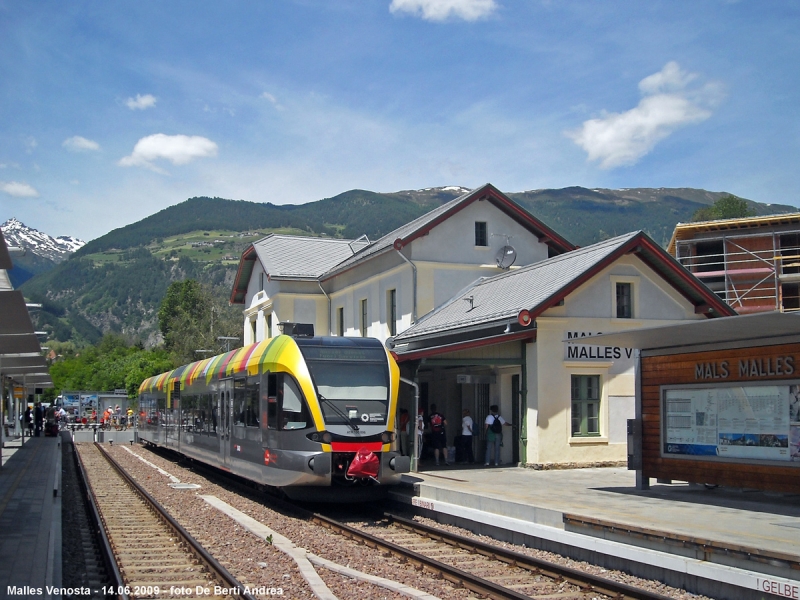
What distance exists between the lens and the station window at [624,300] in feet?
71.9

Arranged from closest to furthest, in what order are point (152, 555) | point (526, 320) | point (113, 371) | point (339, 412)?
point (152, 555) → point (339, 412) → point (526, 320) → point (113, 371)

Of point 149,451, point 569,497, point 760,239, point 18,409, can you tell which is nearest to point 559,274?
point 569,497

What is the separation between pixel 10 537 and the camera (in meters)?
11.3

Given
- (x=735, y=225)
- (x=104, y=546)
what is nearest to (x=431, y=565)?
(x=104, y=546)

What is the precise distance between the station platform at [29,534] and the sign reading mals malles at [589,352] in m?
11.6

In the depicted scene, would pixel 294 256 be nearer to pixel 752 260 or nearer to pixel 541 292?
pixel 541 292

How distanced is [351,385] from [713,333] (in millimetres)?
5804

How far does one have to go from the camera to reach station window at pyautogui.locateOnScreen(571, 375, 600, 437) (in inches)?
822

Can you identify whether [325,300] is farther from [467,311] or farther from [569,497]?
[569,497]

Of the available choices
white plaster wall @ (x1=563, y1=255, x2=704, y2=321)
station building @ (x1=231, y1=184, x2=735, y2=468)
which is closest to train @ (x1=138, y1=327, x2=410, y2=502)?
station building @ (x1=231, y1=184, x2=735, y2=468)

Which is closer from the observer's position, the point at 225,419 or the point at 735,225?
the point at 225,419

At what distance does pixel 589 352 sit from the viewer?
20.9 metres

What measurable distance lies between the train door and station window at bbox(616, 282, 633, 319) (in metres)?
9.83

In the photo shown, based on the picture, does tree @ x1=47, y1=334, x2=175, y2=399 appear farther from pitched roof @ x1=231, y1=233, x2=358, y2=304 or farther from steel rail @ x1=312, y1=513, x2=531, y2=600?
steel rail @ x1=312, y1=513, x2=531, y2=600
